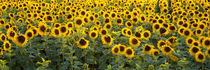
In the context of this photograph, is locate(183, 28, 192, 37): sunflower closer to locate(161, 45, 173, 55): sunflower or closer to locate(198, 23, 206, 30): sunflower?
locate(198, 23, 206, 30): sunflower

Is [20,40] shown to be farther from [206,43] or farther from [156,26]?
[206,43]

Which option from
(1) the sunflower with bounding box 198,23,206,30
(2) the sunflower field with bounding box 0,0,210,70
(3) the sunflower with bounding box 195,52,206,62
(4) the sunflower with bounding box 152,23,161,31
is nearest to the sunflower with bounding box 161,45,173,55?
(2) the sunflower field with bounding box 0,0,210,70

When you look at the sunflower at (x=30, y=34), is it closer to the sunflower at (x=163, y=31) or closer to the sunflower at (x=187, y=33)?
the sunflower at (x=163, y=31)

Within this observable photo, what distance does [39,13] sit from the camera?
6.77 m

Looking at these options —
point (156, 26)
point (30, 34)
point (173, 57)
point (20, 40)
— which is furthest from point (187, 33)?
point (20, 40)

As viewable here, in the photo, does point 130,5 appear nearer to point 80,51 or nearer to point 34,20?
point 34,20

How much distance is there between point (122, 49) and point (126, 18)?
9.62 ft

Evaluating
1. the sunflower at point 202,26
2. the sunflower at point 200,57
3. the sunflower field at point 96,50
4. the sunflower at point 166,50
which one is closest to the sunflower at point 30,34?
the sunflower field at point 96,50

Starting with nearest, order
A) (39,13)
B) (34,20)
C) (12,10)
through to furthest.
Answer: (34,20) < (39,13) < (12,10)

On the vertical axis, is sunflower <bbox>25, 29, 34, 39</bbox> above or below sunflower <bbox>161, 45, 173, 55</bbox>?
above

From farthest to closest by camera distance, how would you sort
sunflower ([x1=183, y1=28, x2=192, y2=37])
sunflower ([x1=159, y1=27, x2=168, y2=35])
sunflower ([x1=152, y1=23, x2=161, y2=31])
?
1. sunflower ([x1=152, y1=23, x2=161, y2=31])
2. sunflower ([x1=159, y1=27, x2=168, y2=35])
3. sunflower ([x1=183, y1=28, x2=192, y2=37])

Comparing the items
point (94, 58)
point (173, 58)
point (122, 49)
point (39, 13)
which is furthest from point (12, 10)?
point (173, 58)

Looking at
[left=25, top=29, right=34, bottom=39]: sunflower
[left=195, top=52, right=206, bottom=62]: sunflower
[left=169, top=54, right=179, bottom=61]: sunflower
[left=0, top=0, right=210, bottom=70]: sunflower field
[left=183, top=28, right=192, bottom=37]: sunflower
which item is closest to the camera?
[left=195, top=52, right=206, bottom=62]: sunflower

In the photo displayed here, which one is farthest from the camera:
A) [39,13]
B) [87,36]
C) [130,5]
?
[130,5]
